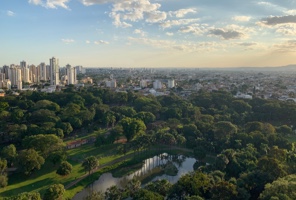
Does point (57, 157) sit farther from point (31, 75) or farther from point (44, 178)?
point (31, 75)

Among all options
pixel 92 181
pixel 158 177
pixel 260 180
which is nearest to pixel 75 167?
A: pixel 92 181

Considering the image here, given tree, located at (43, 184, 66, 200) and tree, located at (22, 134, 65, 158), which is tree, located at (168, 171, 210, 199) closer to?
tree, located at (43, 184, 66, 200)

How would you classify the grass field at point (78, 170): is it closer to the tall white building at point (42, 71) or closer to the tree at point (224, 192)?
the tree at point (224, 192)

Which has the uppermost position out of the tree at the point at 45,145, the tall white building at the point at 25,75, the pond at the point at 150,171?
the tall white building at the point at 25,75

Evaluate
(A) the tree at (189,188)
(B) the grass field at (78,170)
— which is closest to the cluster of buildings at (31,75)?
(B) the grass field at (78,170)

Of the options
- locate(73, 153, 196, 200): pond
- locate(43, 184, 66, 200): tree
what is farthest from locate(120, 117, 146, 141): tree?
locate(43, 184, 66, 200): tree

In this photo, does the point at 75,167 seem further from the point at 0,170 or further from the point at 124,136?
the point at 124,136

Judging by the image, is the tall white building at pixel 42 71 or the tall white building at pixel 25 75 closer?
the tall white building at pixel 25 75
